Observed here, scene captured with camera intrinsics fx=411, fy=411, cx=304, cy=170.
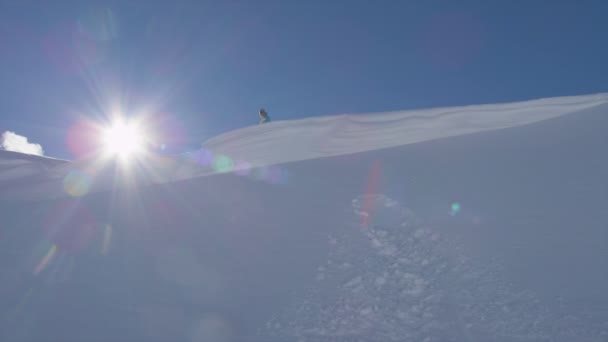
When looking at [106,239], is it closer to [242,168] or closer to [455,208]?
[242,168]

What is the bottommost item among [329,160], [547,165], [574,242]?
[574,242]

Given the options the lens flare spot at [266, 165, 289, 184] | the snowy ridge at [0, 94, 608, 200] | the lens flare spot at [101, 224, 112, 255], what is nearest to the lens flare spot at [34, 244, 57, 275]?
the lens flare spot at [101, 224, 112, 255]

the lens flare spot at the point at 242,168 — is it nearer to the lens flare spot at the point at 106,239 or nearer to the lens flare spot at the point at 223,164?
the lens flare spot at the point at 223,164

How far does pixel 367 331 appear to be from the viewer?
2047 millimetres

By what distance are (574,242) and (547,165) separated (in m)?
1.47

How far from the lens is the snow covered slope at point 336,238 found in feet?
7.09

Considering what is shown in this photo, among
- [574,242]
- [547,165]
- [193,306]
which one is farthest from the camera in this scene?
[547,165]

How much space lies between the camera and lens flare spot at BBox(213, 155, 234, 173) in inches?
193

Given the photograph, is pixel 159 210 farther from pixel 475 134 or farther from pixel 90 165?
pixel 475 134

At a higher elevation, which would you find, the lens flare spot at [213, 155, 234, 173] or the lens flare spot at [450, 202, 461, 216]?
the lens flare spot at [213, 155, 234, 173]

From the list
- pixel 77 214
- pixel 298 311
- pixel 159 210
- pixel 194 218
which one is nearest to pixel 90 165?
pixel 77 214

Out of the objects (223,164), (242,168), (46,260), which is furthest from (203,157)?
(46,260)

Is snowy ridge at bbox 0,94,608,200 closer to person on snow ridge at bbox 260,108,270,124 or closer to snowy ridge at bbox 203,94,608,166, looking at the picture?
snowy ridge at bbox 203,94,608,166

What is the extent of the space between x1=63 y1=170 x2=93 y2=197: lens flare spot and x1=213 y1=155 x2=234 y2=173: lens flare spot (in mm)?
1402
